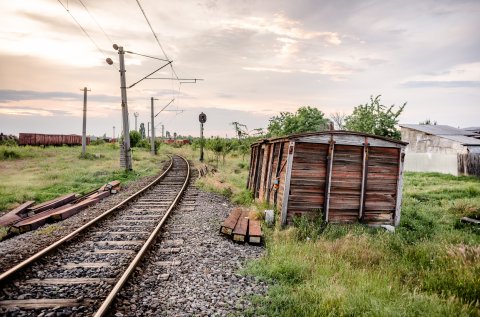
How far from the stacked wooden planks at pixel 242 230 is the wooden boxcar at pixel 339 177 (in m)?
1.13

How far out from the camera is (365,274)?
5.27 m

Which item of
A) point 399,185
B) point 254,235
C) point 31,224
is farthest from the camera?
point 399,185

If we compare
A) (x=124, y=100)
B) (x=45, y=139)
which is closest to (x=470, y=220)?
(x=124, y=100)

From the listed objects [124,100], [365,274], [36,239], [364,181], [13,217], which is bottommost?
[13,217]

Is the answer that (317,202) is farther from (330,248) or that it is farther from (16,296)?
(16,296)

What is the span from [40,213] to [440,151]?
29504mm

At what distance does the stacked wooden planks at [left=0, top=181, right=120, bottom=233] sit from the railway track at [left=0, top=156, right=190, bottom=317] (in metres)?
1.51

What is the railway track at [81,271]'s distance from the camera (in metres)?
4.18

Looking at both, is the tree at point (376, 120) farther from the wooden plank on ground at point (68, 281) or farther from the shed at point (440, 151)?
the wooden plank on ground at point (68, 281)

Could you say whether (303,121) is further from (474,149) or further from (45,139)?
(45,139)

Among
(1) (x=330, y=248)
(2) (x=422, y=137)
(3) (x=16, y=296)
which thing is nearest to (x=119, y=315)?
(3) (x=16, y=296)

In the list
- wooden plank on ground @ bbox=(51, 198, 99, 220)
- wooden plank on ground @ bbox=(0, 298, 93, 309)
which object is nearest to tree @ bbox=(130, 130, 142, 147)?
wooden plank on ground @ bbox=(51, 198, 99, 220)

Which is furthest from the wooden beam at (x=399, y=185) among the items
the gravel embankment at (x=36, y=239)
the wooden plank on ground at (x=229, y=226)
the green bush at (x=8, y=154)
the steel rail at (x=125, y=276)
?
the green bush at (x=8, y=154)

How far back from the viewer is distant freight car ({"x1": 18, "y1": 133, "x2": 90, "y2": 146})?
49.5 meters
